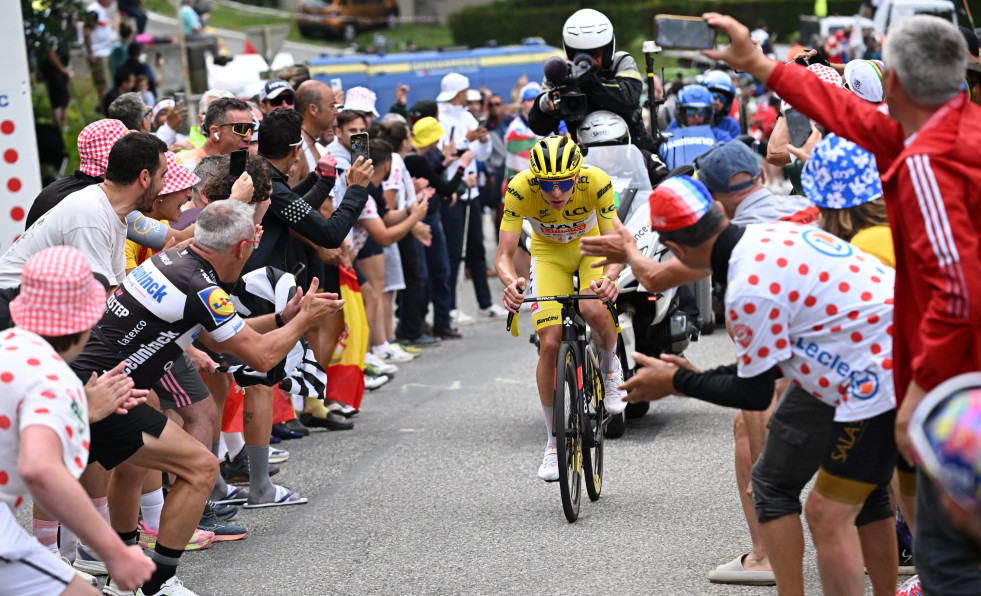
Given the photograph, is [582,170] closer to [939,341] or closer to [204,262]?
[204,262]

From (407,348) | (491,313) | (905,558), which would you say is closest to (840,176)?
(905,558)

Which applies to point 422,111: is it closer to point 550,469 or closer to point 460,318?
point 460,318

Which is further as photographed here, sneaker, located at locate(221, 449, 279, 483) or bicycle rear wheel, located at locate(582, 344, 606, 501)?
sneaker, located at locate(221, 449, 279, 483)

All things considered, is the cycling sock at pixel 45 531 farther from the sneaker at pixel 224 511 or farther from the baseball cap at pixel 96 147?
the baseball cap at pixel 96 147

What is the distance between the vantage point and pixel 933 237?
3393 mm

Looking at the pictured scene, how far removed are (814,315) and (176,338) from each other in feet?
9.21

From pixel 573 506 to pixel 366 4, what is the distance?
38918 mm

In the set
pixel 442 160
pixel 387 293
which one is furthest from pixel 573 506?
pixel 442 160

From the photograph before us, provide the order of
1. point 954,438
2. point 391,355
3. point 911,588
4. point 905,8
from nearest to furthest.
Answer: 1. point 954,438
2. point 911,588
3. point 391,355
4. point 905,8

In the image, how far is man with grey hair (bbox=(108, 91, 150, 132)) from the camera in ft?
28.2

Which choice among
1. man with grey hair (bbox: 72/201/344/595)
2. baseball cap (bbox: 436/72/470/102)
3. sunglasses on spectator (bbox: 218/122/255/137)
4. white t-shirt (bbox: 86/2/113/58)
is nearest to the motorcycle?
sunglasses on spectator (bbox: 218/122/255/137)

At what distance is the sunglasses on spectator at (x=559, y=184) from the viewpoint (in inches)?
277

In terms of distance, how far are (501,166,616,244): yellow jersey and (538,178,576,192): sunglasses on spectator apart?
0.15 meters

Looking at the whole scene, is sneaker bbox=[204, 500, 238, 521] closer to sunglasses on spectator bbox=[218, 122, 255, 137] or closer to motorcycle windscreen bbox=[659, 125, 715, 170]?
sunglasses on spectator bbox=[218, 122, 255, 137]
